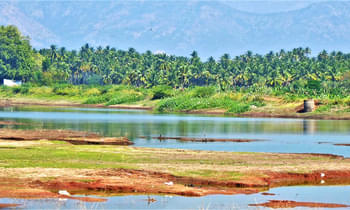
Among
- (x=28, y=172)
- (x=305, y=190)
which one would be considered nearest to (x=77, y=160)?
(x=28, y=172)

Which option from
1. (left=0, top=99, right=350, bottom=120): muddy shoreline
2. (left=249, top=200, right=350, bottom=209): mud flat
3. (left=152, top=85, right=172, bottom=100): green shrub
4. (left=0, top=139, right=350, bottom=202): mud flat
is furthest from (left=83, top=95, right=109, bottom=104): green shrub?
(left=249, top=200, right=350, bottom=209): mud flat

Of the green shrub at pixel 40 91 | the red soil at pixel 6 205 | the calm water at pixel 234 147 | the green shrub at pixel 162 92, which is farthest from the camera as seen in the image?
the green shrub at pixel 40 91

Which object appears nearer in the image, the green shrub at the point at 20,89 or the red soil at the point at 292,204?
the red soil at the point at 292,204

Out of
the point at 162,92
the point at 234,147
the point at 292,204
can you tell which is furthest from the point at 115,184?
the point at 162,92

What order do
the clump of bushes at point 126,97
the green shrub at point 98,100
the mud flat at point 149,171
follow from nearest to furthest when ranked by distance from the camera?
the mud flat at point 149,171 → the clump of bushes at point 126,97 → the green shrub at point 98,100

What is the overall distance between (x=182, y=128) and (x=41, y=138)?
85.9ft

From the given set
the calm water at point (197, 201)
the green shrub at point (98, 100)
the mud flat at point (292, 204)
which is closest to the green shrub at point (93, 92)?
the green shrub at point (98, 100)

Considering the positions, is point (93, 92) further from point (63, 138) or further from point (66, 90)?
point (63, 138)

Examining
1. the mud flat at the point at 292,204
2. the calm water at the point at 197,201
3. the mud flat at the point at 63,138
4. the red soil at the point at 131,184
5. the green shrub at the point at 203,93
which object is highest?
the green shrub at the point at 203,93

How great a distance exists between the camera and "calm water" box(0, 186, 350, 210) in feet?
96.5

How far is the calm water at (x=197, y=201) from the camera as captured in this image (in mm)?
29406

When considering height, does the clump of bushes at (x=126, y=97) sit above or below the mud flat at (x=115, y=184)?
above

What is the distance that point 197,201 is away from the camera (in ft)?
101

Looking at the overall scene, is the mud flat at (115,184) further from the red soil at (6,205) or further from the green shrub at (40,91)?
the green shrub at (40,91)
